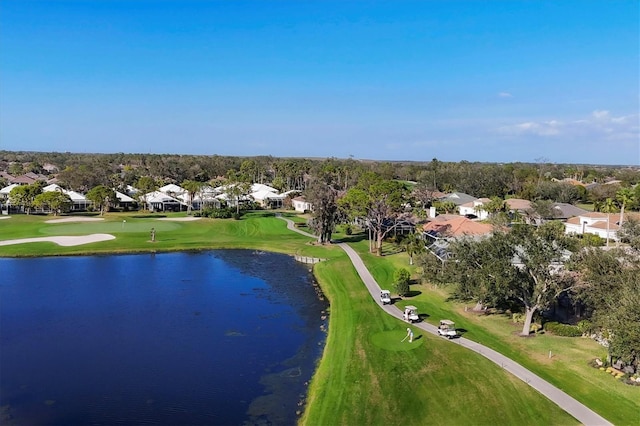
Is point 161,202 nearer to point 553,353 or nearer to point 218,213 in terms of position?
point 218,213

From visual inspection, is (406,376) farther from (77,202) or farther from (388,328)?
(77,202)

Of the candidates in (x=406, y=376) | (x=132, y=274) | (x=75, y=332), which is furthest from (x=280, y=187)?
(x=406, y=376)

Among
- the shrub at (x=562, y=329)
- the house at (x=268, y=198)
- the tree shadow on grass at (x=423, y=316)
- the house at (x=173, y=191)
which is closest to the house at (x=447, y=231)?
the tree shadow on grass at (x=423, y=316)

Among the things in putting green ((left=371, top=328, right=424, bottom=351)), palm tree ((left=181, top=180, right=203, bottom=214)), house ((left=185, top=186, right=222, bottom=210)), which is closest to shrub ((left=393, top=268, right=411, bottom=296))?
putting green ((left=371, top=328, right=424, bottom=351))

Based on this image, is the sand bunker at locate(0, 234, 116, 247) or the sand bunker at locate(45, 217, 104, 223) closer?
the sand bunker at locate(0, 234, 116, 247)

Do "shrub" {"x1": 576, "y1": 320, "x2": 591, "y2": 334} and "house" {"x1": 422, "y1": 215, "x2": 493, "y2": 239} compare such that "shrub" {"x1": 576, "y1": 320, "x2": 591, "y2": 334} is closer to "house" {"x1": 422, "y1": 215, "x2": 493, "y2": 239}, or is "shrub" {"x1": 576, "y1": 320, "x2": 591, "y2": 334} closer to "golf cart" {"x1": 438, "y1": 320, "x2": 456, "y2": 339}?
"golf cart" {"x1": 438, "y1": 320, "x2": 456, "y2": 339}

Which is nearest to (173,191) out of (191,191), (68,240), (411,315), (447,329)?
(191,191)
